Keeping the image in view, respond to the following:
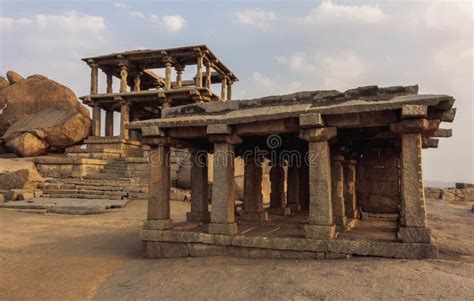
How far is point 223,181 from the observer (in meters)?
7.04

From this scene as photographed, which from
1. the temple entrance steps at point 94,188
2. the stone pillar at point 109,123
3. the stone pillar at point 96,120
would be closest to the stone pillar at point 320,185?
the temple entrance steps at point 94,188

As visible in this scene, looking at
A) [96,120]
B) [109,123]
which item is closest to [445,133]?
[96,120]

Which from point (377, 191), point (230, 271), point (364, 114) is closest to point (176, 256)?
point (230, 271)

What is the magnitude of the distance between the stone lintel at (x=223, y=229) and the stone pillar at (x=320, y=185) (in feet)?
4.95

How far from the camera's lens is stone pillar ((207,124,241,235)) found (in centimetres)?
687

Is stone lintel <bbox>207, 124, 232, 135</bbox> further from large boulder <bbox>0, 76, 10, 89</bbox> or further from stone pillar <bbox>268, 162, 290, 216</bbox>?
large boulder <bbox>0, 76, 10, 89</bbox>

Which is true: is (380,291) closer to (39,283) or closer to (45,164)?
(39,283)

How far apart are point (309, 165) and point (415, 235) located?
208 centimetres

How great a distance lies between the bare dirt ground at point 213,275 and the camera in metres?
4.50

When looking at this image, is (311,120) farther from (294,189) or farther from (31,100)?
(31,100)

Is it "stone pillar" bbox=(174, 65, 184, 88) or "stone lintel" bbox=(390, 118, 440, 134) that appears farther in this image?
"stone pillar" bbox=(174, 65, 184, 88)

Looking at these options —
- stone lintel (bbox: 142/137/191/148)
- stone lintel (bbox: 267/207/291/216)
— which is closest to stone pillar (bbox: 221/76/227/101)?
stone lintel (bbox: 267/207/291/216)

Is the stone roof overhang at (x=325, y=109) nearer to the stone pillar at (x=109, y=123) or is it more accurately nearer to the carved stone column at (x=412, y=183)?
the carved stone column at (x=412, y=183)

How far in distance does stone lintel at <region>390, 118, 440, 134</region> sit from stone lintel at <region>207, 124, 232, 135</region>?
297 centimetres
